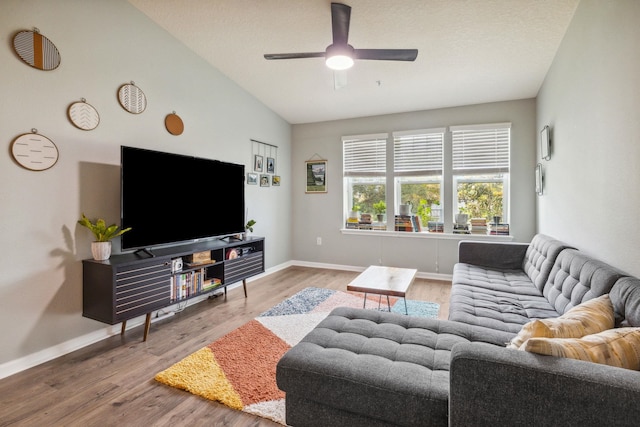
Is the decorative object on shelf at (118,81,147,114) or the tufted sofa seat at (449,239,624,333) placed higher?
the decorative object on shelf at (118,81,147,114)

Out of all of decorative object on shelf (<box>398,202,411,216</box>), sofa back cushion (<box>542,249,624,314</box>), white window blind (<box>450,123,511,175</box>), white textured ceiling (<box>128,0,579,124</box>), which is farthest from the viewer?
decorative object on shelf (<box>398,202,411,216</box>)

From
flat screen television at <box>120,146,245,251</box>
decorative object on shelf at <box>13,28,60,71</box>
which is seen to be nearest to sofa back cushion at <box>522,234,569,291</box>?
flat screen television at <box>120,146,245,251</box>

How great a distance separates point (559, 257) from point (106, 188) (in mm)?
3705

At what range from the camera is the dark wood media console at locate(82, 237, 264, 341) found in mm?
2406

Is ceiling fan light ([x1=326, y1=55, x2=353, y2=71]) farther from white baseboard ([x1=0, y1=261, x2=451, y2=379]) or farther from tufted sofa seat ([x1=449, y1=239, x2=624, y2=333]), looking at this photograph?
white baseboard ([x1=0, y1=261, x2=451, y2=379])

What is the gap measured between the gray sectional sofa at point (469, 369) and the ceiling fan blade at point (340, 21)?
2.06 meters

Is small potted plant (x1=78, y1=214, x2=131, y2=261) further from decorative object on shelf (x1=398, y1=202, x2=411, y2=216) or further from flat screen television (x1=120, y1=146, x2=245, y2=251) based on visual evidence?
decorative object on shelf (x1=398, y1=202, x2=411, y2=216)

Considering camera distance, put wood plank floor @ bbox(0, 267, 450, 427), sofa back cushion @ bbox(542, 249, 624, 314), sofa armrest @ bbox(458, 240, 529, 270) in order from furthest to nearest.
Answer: sofa armrest @ bbox(458, 240, 529, 270) → wood plank floor @ bbox(0, 267, 450, 427) → sofa back cushion @ bbox(542, 249, 624, 314)

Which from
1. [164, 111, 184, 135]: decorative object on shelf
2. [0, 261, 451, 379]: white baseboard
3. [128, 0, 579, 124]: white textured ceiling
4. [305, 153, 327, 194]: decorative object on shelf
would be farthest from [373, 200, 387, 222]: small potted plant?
[164, 111, 184, 135]: decorative object on shelf

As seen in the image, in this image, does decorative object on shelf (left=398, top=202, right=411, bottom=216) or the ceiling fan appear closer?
the ceiling fan

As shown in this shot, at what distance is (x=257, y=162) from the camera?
4645 millimetres

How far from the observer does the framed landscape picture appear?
5332mm

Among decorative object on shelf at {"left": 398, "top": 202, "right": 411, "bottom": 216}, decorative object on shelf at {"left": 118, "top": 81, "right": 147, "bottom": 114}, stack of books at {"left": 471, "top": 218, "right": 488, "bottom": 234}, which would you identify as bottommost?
stack of books at {"left": 471, "top": 218, "right": 488, "bottom": 234}

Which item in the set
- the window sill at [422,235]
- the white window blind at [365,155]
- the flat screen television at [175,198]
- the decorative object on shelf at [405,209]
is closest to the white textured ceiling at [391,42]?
the white window blind at [365,155]
